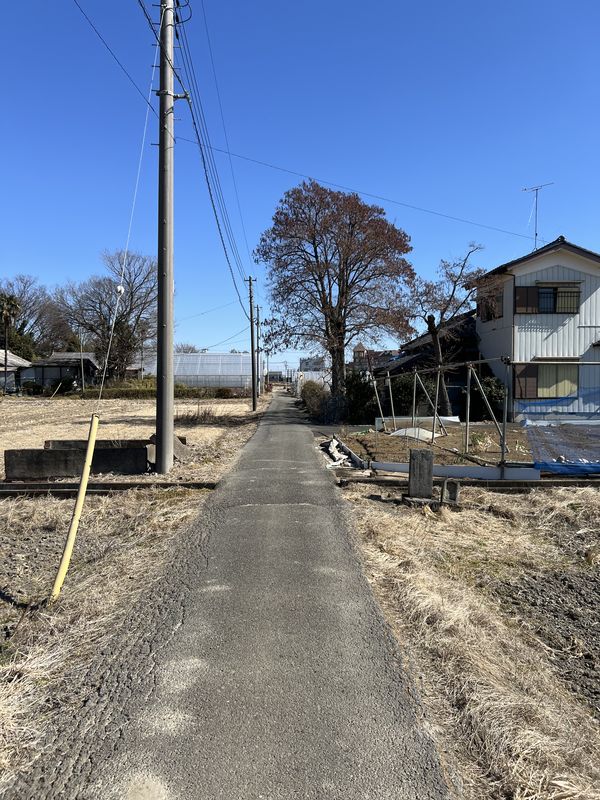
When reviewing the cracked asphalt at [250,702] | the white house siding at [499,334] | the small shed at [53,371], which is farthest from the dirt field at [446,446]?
A: the small shed at [53,371]

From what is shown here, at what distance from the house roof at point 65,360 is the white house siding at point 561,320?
54228 millimetres

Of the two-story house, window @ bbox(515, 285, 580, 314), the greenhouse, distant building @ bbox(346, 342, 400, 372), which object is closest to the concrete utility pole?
distant building @ bbox(346, 342, 400, 372)

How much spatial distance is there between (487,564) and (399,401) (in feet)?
69.5

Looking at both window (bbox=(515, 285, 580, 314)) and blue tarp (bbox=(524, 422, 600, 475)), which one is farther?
window (bbox=(515, 285, 580, 314))

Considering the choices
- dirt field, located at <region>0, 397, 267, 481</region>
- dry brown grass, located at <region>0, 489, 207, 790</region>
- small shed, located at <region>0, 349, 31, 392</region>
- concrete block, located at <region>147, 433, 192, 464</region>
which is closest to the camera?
dry brown grass, located at <region>0, 489, 207, 790</region>

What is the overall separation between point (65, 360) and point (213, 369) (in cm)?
1769

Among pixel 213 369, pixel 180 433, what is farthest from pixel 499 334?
pixel 213 369

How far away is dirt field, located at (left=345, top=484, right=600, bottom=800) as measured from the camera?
282 cm

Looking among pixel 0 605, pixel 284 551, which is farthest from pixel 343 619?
pixel 0 605

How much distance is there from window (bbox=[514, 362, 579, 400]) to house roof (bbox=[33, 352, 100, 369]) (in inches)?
2143

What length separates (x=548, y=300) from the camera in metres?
27.7

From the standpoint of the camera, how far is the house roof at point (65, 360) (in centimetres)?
6888

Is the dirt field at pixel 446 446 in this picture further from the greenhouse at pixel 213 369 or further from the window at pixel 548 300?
the greenhouse at pixel 213 369

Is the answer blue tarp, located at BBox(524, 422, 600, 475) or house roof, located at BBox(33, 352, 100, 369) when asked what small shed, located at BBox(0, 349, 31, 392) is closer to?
house roof, located at BBox(33, 352, 100, 369)
